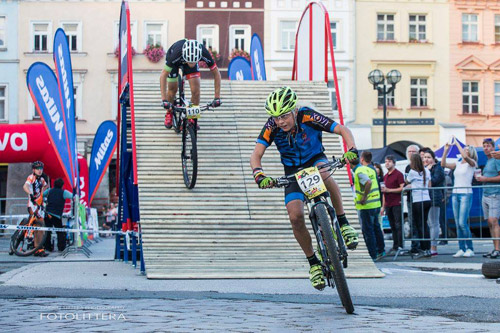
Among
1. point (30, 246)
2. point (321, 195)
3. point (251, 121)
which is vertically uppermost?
point (251, 121)

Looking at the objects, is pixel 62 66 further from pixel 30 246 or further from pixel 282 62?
pixel 282 62

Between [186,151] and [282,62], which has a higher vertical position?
[282,62]

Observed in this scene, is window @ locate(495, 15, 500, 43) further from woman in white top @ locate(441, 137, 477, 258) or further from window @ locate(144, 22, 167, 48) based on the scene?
woman in white top @ locate(441, 137, 477, 258)

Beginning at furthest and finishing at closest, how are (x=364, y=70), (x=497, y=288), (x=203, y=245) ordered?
(x=364, y=70) → (x=203, y=245) → (x=497, y=288)

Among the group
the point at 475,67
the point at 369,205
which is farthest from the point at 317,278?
the point at 475,67

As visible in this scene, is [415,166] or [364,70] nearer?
[415,166]

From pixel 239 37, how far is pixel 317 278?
38.3m

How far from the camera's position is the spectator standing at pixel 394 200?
15453 mm

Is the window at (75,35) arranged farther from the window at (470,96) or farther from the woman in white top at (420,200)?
the woman in white top at (420,200)

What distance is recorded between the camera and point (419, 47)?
45094 millimetres

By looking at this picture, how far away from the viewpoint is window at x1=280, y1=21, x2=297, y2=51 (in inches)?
1763

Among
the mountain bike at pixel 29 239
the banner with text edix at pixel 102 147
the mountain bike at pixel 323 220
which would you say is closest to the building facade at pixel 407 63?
the banner with text edix at pixel 102 147

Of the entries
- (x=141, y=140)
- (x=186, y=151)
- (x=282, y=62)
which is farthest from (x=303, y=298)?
(x=282, y=62)

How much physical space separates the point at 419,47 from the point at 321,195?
38.7m
